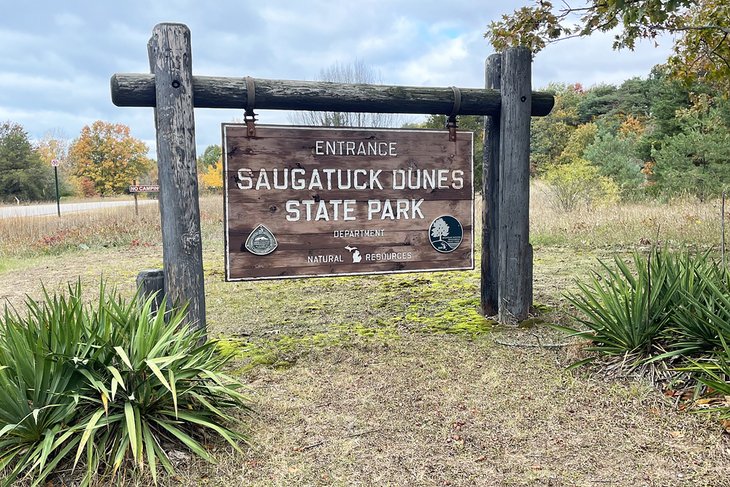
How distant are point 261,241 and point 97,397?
1.85 metres

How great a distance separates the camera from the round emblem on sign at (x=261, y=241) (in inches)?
165

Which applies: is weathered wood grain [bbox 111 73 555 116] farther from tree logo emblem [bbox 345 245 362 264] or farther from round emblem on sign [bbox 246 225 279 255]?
tree logo emblem [bbox 345 245 362 264]

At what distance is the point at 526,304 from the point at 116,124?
53012 millimetres

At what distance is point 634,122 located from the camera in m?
37.9

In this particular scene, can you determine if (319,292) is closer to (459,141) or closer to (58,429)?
(459,141)

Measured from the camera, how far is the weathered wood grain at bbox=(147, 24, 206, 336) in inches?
145

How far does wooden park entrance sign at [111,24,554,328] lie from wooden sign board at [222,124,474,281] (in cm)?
4

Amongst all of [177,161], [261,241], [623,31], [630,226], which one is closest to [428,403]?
[261,241]

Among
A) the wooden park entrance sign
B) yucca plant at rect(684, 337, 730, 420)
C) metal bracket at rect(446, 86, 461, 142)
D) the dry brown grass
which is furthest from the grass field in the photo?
the dry brown grass

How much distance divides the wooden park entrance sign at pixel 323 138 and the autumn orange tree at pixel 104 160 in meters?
49.2

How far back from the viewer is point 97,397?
259cm

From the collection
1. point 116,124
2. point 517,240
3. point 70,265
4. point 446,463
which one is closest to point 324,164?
point 517,240

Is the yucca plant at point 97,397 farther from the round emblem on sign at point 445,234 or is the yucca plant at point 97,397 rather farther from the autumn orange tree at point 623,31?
the autumn orange tree at point 623,31

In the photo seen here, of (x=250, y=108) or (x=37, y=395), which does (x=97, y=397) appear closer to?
(x=37, y=395)
